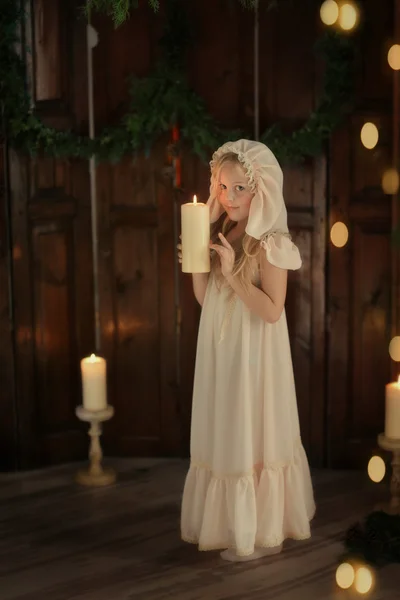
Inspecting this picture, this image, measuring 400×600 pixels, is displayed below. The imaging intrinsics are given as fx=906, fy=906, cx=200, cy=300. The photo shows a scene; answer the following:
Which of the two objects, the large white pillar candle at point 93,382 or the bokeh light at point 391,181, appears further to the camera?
the large white pillar candle at point 93,382

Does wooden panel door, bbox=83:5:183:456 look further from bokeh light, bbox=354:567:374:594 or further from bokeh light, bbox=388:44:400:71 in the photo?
bokeh light, bbox=354:567:374:594

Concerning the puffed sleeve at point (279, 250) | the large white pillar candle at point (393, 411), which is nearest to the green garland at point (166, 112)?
the puffed sleeve at point (279, 250)

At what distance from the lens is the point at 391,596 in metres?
2.85

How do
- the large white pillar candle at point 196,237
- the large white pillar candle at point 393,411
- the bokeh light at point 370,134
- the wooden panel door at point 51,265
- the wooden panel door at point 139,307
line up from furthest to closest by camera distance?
1. the wooden panel door at point 139,307
2. the wooden panel door at point 51,265
3. the bokeh light at point 370,134
4. the large white pillar candle at point 393,411
5. the large white pillar candle at point 196,237

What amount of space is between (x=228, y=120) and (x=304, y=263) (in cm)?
67

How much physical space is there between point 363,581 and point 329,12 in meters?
2.13

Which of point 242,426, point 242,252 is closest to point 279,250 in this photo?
point 242,252

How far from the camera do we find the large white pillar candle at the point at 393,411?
3.36 meters

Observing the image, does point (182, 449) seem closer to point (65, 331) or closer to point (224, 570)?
point (65, 331)

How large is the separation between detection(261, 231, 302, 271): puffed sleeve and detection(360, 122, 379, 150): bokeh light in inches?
36.1

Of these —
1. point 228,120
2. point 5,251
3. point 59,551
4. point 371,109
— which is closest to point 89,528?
point 59,551

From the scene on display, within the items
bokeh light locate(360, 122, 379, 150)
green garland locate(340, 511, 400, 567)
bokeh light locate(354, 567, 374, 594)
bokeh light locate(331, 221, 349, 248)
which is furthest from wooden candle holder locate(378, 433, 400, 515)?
bokeh light locate(360, 122, 379, 150)

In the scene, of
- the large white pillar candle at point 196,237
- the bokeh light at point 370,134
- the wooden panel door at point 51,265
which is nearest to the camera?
the large white pillar candle at point 196,237

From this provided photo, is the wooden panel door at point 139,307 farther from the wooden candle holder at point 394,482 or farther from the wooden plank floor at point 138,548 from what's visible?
the wooden candle holder at point 394,482
